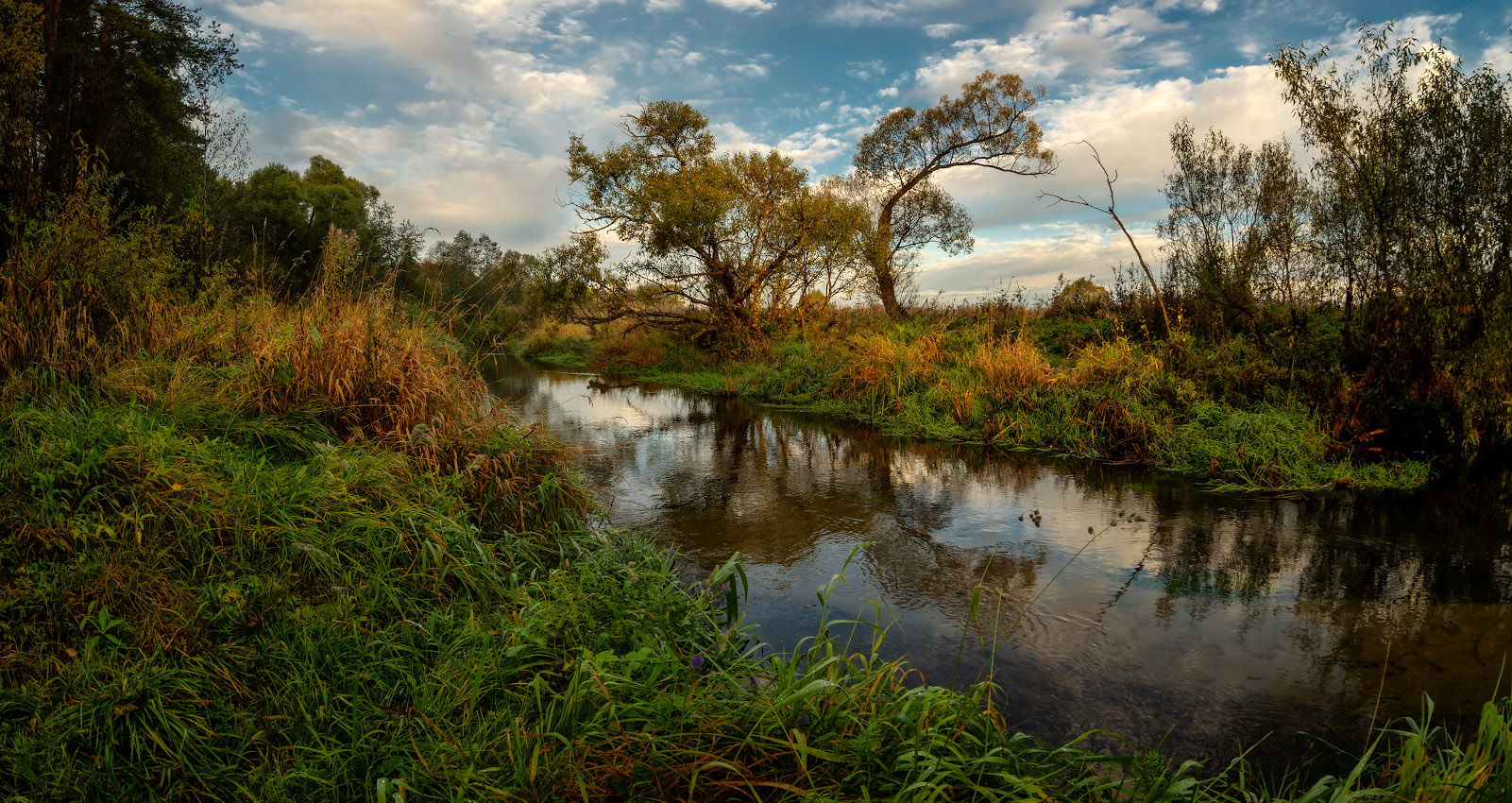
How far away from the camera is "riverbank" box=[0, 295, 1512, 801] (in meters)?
1.95

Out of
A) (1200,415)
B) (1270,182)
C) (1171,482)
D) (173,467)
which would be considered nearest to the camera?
(173,467)

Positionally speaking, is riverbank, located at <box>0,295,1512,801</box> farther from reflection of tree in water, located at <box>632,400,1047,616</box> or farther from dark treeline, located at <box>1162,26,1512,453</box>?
dark treeline, located at <box>1162,26,1512,453</box>

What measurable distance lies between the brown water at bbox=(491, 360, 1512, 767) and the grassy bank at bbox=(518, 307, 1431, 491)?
520mm

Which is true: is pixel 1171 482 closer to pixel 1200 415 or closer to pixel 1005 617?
pixel 1200 415

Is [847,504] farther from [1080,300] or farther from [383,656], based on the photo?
[1080,300]

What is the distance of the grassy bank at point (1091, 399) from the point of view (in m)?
6.66

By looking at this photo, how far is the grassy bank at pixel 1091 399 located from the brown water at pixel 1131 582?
0.52 metres

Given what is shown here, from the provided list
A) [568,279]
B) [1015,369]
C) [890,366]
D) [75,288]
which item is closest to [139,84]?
[568,279]

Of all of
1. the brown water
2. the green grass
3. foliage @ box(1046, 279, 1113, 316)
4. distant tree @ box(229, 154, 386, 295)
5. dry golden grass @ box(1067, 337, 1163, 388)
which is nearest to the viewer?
the brown water

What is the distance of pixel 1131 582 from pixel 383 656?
163 inches

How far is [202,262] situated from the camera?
7.11 metres

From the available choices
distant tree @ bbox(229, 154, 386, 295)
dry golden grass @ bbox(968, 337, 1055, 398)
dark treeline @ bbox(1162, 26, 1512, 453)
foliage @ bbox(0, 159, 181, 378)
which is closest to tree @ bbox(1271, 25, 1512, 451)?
dark treeline @ bbox(1162, 26, 1512, 453)

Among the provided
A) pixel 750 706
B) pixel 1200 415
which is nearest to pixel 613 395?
pixel 1200 415

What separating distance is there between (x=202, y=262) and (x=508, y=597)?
21.3 feet
